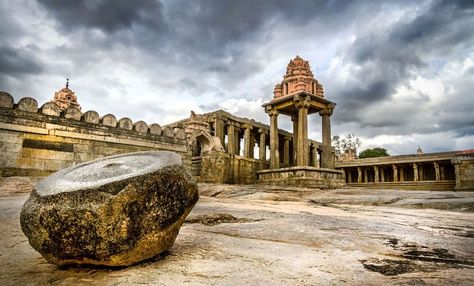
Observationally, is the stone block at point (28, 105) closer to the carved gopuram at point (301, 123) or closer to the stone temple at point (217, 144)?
the stone temple at point (217, 144)

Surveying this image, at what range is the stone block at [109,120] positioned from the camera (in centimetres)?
996

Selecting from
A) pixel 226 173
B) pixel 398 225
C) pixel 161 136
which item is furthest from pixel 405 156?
pixel 398 225

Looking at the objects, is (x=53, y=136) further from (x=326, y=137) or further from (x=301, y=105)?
(x=326, y=137)

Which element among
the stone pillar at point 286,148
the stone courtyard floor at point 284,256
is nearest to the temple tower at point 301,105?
the stone pillar at point 286,148

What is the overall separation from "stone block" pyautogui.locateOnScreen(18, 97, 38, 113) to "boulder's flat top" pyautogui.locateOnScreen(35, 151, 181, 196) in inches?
281

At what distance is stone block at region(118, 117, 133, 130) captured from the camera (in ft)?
33.8

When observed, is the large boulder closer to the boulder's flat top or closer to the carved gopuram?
the boulder's flat top

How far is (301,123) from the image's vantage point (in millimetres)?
15492

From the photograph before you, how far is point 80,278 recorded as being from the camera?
2100 mm

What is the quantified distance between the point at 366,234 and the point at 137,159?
2.59 meters

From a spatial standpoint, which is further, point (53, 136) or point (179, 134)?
point (179, 134)

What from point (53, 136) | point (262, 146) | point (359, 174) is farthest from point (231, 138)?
point (359, 174)

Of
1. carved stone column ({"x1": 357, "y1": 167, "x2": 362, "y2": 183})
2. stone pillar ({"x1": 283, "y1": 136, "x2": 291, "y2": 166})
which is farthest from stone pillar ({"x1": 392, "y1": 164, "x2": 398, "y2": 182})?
stone pillar ({"x1": 283, "y1": 136, "x2": 291, "y2": 166})

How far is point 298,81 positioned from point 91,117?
11.2 metres
